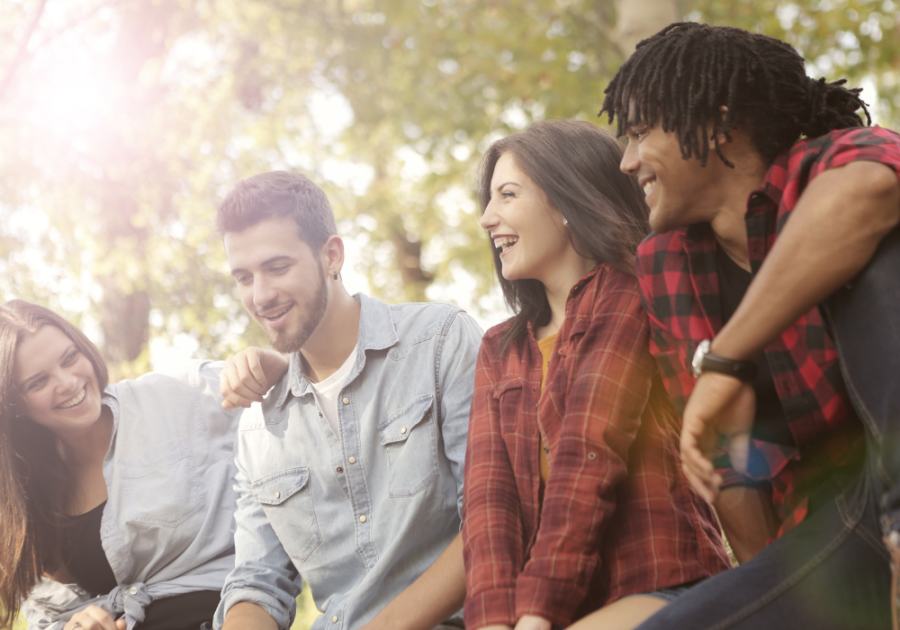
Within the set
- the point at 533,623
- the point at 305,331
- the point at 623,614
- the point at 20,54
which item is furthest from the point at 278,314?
the point at 20,54

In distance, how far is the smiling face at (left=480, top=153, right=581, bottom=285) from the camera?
7.60ft

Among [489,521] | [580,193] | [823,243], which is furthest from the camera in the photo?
[580,193]

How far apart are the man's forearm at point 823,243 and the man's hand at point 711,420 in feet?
0.39

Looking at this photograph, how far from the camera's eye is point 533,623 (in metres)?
1.81

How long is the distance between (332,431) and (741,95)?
65.3 inches

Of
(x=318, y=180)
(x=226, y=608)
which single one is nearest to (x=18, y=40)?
(x=318, y=180)

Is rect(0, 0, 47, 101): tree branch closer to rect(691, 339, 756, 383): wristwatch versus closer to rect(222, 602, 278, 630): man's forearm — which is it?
rect(222, 602, 278, 630): man's forearm

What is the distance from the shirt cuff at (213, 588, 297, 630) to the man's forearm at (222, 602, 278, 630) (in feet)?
0.04

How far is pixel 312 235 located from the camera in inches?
111

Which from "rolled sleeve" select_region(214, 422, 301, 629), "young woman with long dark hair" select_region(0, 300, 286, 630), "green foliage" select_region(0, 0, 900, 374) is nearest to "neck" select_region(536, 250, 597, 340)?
"young woman with long dark hair" select_region(0, 300, 286, 630)

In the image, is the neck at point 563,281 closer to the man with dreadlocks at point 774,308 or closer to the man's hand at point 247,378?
the man with dreadlocks at point 774,308

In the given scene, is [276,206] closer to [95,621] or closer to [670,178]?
[670,178]

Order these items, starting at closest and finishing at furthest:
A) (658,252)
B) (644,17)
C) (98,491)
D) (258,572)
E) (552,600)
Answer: (552,600) → (658,252) → (258,572) → (98,491) → (644,17)

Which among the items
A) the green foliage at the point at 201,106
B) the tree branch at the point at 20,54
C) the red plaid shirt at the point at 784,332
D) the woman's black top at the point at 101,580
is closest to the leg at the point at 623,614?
the red plaid shirt at the point at 784,332
